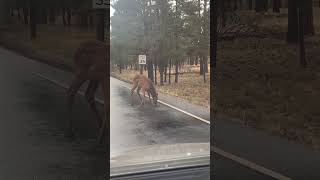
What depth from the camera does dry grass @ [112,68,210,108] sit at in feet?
16.6

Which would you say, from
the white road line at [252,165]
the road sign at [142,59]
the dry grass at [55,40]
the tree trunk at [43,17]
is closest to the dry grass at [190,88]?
the road sign at [142,59]

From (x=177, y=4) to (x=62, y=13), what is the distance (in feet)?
6.41

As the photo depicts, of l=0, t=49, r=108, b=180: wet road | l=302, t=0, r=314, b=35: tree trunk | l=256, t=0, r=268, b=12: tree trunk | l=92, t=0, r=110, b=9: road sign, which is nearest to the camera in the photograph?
l=0, t=49, r=108, b=180: wet road

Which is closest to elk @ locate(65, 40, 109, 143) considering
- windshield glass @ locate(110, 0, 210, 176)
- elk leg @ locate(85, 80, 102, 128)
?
elk leg @ locate(85, 80, 102, 128)

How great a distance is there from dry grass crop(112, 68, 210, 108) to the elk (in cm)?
131

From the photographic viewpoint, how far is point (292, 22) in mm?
3928

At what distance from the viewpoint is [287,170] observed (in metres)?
4.11

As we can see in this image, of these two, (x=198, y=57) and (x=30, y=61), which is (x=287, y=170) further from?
(x=30, y=61)

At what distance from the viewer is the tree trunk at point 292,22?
3910mm

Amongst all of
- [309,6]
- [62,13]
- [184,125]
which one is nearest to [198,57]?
[184,125]

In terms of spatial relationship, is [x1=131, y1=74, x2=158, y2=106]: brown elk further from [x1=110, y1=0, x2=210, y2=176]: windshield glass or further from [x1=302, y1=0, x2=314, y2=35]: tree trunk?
[x1=302, y1=0, x2=314, y2=35]: tree trunk

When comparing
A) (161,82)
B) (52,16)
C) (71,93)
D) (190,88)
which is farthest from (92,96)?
(190,88)

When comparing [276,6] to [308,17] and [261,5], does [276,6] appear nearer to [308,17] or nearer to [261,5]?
[261,5]

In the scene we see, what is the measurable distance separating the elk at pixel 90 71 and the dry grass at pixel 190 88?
131cm
